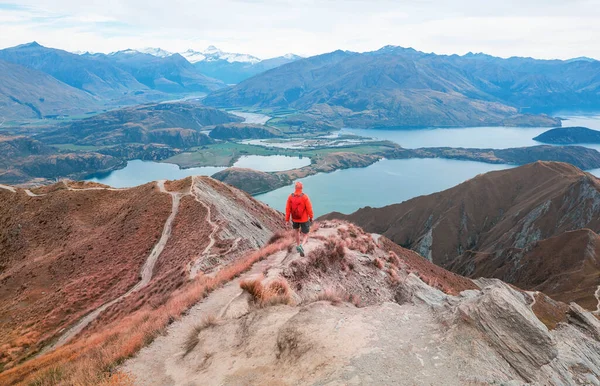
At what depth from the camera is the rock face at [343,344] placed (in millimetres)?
11609

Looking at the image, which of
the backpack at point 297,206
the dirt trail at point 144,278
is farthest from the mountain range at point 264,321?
the backpack at point 297,206

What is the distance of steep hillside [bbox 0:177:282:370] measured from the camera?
32125 millimetres

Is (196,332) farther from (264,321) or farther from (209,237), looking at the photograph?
(209,237)

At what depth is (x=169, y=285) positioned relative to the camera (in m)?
29.3

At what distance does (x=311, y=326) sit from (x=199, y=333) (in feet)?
16.9

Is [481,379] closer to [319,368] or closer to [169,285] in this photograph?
[319,368]

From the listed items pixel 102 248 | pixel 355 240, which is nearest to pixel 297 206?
pixel 355 240

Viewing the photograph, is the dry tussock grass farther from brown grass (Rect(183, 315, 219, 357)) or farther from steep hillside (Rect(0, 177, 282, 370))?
brown grass (Rect(183, 315, 219, 357))

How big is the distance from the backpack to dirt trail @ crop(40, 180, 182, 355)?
2309 cm

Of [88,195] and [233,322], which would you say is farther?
[88,195]

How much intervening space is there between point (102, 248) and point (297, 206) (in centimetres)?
3988

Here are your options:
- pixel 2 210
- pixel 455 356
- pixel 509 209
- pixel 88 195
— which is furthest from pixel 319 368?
pixel 509 209

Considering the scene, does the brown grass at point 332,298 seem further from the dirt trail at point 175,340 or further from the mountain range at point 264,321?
the dirt trail at point 175,340

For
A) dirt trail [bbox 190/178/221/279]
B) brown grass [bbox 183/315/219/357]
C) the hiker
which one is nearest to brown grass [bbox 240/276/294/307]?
brown grass [bbox 183/315/219/357]
